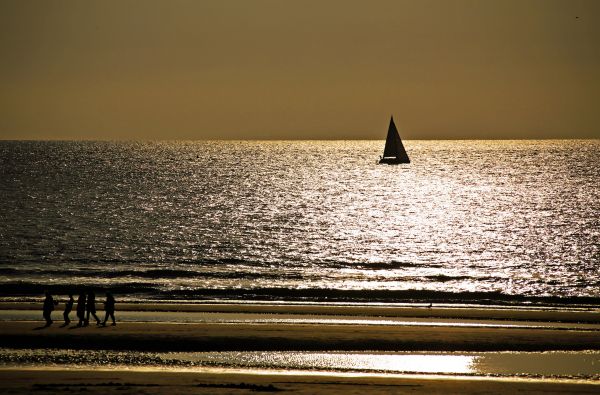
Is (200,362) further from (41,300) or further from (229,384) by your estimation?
(41,300)

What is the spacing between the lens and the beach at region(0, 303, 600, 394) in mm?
25844

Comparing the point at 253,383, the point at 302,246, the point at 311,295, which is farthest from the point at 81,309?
the point at 302,246

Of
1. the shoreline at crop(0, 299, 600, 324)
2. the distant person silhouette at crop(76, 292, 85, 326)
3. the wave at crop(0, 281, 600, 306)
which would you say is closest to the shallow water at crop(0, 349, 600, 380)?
the distant person silhouette at crop(76, 292, 85, 326)

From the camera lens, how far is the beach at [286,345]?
25.8 metres

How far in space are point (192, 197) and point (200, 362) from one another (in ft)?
372

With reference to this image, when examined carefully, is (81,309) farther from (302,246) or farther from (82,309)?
(302,246)

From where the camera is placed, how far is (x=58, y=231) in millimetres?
84875

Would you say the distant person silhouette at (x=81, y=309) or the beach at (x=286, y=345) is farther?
the distant person silhouette at (x=81, y=309)

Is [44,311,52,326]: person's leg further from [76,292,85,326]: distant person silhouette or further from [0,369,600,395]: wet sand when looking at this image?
[0,369,600,395]: wet sand

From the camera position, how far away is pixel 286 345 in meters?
32.7

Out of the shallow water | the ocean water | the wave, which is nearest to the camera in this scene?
the shallow water

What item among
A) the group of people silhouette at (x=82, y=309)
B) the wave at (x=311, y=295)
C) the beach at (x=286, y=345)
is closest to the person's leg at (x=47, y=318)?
the group of people silhouette at (x=82, y=309)

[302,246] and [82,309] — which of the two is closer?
[82,309]

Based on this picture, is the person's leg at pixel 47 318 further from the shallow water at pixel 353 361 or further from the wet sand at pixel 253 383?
the wet sand at pixel 253 383
